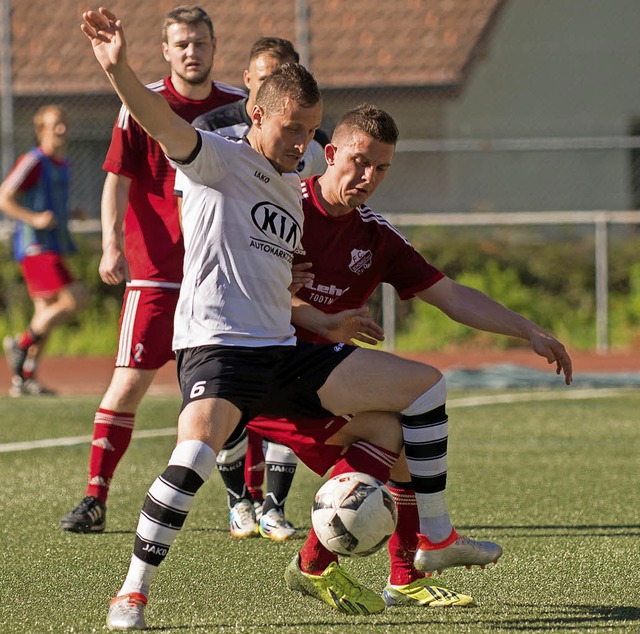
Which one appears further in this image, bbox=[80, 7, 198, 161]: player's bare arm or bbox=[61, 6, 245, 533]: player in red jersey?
bbox=[61, 6, 245, 533]: player in red jersey

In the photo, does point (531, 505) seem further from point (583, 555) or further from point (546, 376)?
point (546, 376)

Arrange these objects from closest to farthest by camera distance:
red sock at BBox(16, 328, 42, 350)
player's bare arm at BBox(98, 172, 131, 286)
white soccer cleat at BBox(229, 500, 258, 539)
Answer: white soccer cleat at BBox(229, 500, 258, 539) → player's bare arm at BBox(98, 172, 131, 286) → red sock at BBox(16, 328, 42, 350)

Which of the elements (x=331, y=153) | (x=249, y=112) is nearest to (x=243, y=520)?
(x=249, y=112)

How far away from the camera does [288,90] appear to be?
4.13m

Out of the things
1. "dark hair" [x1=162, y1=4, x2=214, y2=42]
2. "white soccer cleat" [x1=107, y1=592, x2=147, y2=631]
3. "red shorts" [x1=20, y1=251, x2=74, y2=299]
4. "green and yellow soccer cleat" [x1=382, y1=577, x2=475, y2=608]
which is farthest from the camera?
"red shorts" [x1=20, y1=251, x2=74, y2=299]

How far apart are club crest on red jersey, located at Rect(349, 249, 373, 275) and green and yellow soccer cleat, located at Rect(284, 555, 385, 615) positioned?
1027 mm

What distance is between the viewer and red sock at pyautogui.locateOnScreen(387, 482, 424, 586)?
173 inches

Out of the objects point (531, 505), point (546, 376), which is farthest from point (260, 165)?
point (546, 376)

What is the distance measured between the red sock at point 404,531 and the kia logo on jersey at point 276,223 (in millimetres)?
929

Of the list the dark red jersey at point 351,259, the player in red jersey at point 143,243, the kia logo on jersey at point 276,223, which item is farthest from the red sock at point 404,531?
the player in red jersey at point 143,243

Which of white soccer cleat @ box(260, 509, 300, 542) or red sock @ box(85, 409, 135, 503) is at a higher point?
red sock @ box(85, 409, 135, 503)

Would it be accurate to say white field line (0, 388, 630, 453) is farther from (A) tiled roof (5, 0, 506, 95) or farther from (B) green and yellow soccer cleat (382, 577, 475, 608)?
(A) tiled roof (5, 0, 506, 95)

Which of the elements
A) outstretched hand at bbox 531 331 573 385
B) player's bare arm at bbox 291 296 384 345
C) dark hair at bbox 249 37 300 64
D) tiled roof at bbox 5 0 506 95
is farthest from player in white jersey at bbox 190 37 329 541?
tiled roof at bbox 5 0 506 95

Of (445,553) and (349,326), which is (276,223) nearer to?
(349,326)
